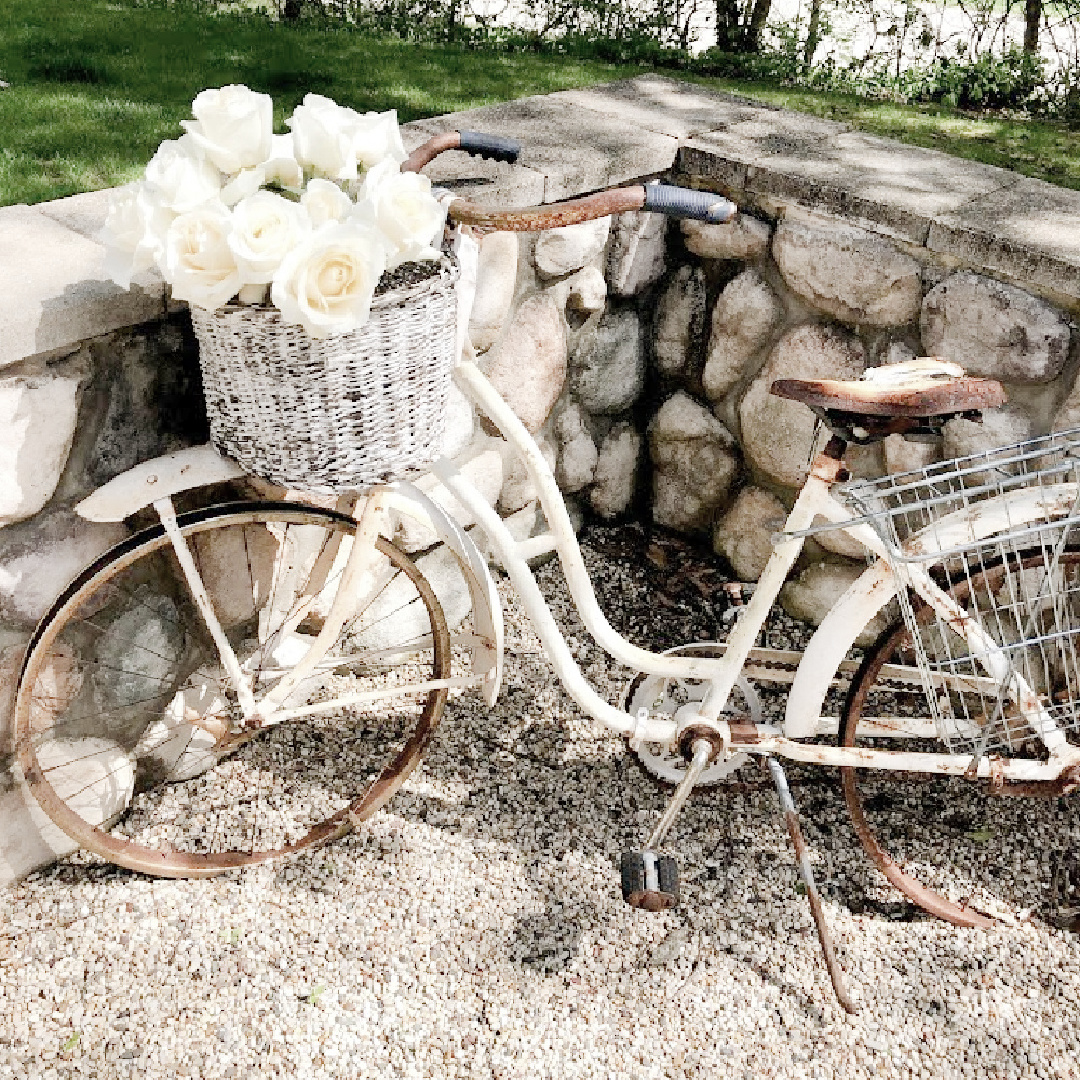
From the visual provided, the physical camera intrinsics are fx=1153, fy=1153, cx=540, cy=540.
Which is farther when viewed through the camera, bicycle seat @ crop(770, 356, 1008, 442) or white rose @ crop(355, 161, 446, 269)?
bicycle seat @ crop(770, 356, 1008, 442)

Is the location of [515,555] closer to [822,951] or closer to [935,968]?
[822,951]

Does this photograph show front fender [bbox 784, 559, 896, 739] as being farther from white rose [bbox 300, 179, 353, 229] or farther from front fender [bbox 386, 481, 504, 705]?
white rose [bbox 300, 179, 353, 229]

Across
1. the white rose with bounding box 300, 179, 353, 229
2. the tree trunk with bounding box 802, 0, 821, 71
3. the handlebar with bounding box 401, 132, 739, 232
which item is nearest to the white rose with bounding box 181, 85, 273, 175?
the white rose with bounding box 300, 179, 353, 229

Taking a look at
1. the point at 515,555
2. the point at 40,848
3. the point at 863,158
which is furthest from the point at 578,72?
the point at 40,848

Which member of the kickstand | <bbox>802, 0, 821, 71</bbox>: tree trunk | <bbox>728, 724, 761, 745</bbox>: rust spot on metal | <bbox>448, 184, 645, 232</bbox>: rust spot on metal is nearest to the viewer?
<bbox>448, 184, 645, 232</bbox>: rust spot on metal

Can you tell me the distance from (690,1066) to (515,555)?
106 cm

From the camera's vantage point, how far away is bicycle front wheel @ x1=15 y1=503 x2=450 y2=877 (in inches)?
94.7

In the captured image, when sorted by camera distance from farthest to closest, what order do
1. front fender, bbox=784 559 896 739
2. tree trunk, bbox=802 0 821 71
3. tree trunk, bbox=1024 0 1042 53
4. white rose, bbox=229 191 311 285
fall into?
tree trunk, bbox=802 0 821 71, tree trunk, bbox=1024 0 1042 53, front fender, bbox=784 559 896 739, white rose, bbox=229 191 311 285

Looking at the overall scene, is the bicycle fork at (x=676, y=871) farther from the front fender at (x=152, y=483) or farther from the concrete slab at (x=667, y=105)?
the concrete slab at (x=667, y=105)

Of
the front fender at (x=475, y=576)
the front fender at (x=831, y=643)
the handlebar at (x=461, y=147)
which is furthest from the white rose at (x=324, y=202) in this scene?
the front fender at (x=831, y=643)

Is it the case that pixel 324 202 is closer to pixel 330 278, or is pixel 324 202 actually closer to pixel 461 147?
pixel 330 278

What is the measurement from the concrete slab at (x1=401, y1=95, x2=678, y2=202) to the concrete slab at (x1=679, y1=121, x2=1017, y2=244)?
5.3 inches

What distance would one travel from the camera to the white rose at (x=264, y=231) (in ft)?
5.52

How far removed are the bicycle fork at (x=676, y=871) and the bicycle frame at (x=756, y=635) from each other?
70mm
